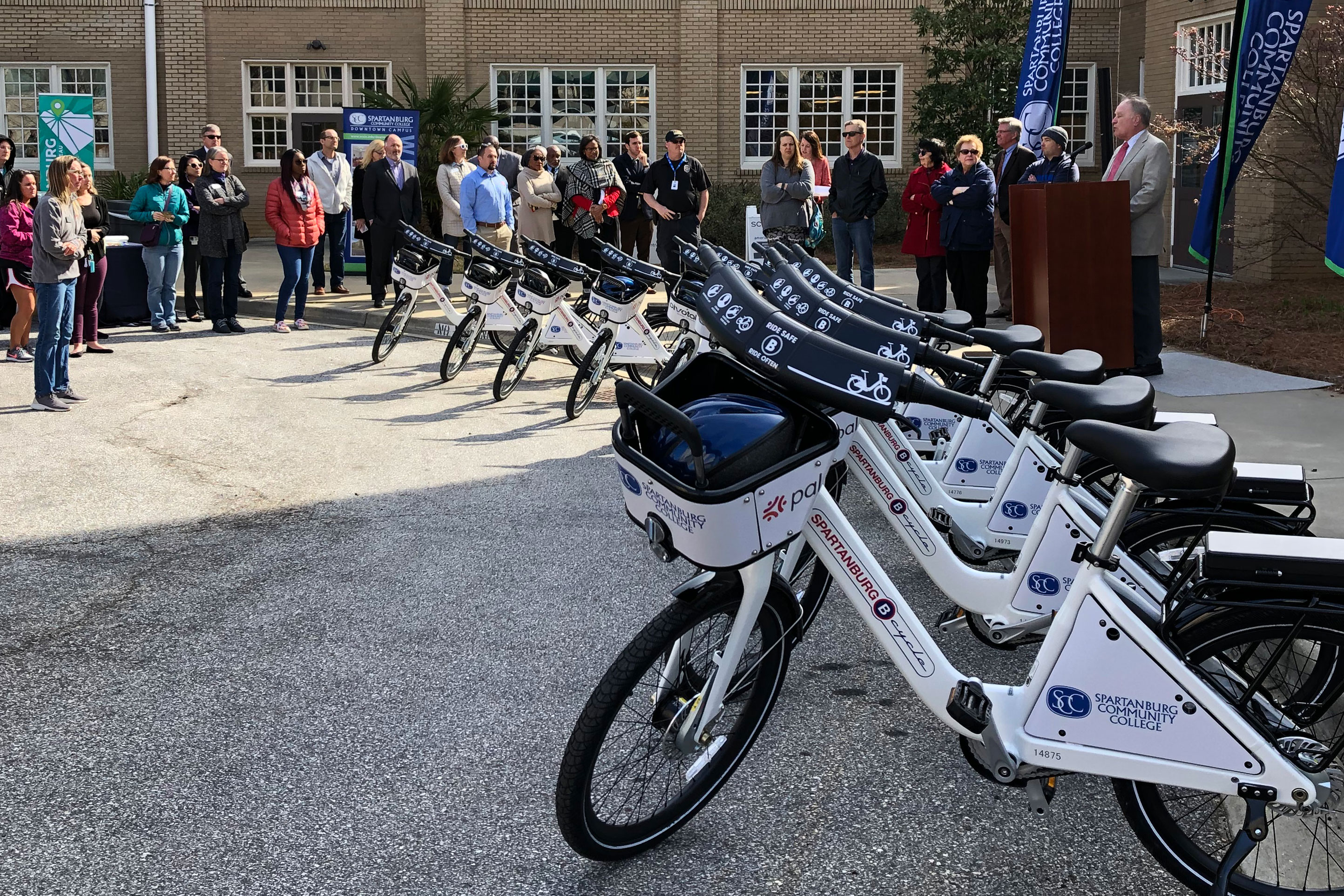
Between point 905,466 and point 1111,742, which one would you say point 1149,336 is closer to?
point 905,466

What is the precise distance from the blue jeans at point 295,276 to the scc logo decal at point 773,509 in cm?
1233

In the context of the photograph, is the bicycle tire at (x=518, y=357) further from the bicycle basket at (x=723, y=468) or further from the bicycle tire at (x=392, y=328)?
the bicycle basket at (x=723, y=468)

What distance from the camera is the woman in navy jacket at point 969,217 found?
12922 millimetres

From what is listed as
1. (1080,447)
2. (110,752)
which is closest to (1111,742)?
(1080,447)

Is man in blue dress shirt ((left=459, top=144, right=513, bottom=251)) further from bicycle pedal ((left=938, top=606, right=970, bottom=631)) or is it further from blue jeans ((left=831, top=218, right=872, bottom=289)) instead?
bicycle pedal ((left=938, top=606, right=970, bottom=631))

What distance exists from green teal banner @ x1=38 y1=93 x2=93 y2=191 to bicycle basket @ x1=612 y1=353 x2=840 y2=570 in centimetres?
1736

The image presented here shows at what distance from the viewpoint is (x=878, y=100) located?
1110 inches

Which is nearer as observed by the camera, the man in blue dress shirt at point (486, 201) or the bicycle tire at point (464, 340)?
the bicycle tire at point (464, 340)

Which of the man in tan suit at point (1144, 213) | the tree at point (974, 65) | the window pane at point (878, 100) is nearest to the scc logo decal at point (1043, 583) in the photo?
the man in tan suit at point (1144, 213)

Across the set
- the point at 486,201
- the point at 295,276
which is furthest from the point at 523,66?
the point at 295,276

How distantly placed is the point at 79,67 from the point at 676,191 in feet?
56.7

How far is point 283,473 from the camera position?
331 inches

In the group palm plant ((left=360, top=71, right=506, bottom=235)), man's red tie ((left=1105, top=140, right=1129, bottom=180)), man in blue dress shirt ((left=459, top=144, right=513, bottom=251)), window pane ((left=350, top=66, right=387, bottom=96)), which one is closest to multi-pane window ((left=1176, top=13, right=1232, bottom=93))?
man's red tie ((left=1105, top=140, right=1129, bottom=180))

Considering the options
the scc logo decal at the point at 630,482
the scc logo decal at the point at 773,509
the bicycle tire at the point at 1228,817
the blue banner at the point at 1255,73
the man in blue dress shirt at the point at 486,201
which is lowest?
the bicycle tire at the point at 1228,817
